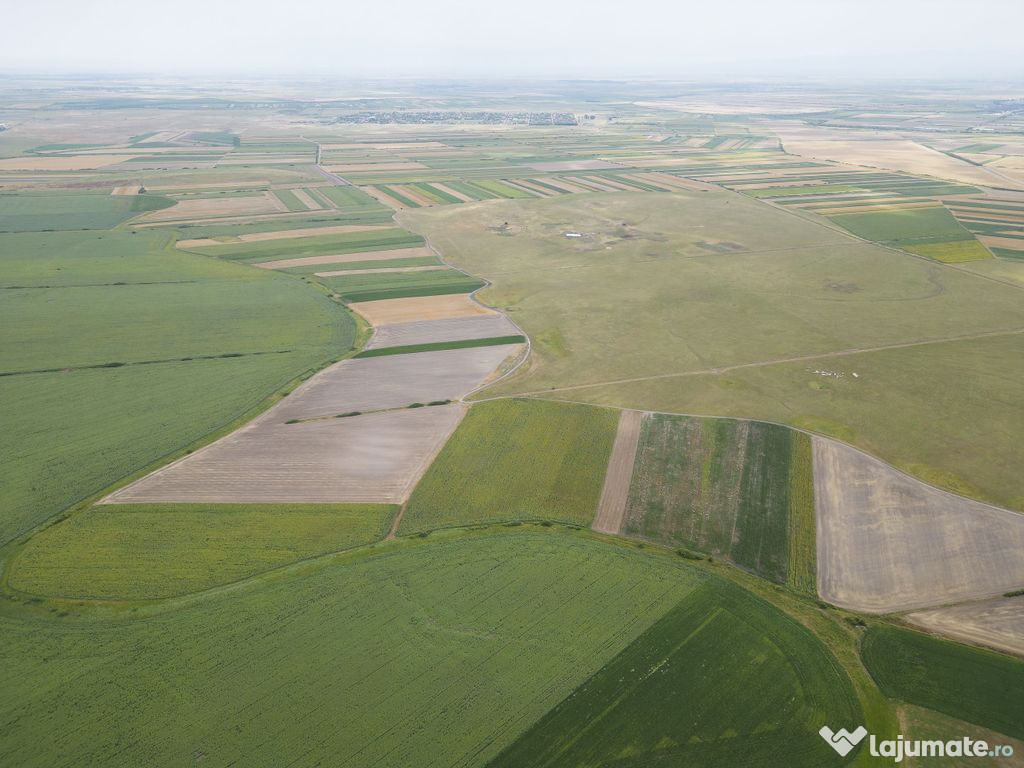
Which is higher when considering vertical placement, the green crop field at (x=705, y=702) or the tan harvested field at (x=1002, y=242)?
the tan harvested field at (x=1002, y=242)

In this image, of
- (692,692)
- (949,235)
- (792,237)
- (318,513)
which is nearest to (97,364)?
(318,513)

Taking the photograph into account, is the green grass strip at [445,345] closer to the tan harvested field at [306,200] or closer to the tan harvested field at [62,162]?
the tan harvested field at [306,200]

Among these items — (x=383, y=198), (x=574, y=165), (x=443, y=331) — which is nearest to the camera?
(x=443, y=331)

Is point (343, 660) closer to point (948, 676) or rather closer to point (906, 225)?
point (948, 676)

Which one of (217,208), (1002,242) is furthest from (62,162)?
(1002,242)

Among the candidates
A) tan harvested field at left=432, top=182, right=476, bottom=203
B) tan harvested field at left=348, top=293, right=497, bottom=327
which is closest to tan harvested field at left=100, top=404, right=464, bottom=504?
tan harvested field at left=348, top=293, right=497, bottom=327

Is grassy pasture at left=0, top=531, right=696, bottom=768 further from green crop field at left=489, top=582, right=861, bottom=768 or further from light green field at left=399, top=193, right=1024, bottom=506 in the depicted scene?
light green field at left=399, top=193, right=1024, bottom=506

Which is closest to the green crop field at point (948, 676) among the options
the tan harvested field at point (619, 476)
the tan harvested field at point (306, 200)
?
the tan harvested field at point (619, 476)
